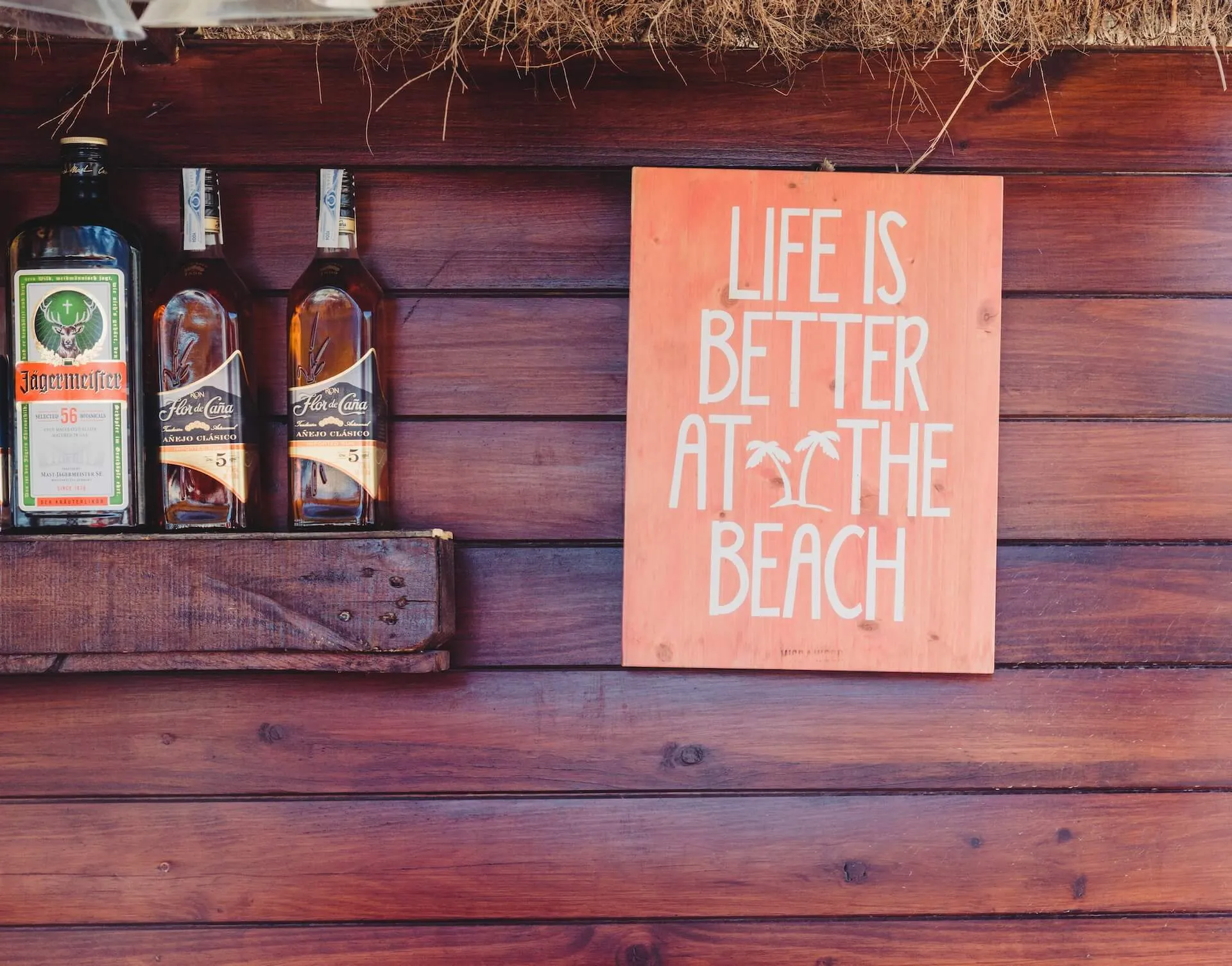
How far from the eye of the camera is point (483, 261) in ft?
3.02

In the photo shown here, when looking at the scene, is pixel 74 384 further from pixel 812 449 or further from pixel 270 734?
pixel 812 449

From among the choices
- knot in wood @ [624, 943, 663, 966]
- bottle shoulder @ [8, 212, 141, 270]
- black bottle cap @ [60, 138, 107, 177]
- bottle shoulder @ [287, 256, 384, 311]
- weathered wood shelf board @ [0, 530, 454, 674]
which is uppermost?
black bottle cap @ [60, 138, 107, 177]

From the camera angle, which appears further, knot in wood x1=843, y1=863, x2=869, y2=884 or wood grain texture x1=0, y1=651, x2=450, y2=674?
knot in wood x1=843, y1=863, x2=869, y2=884

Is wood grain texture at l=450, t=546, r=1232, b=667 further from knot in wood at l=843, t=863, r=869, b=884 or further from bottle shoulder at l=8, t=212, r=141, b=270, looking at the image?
bottle shoulder at l=8, t=212, r=141, b=270

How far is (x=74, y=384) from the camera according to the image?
84 centimetres

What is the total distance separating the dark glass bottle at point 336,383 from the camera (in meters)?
0.86

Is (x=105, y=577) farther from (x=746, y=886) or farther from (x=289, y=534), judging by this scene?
(x=746, y=886)

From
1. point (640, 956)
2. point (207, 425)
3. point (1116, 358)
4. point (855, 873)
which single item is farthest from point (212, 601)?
point (1116, 358)

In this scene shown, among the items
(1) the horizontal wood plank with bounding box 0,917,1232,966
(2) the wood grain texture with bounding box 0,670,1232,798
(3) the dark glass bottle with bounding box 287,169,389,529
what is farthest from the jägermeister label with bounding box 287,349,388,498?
(1) the horizontal wood plank with bounding box 0,917,1232,966

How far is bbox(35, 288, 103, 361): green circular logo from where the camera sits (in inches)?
32.9

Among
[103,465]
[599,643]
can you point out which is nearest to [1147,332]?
[599,643]

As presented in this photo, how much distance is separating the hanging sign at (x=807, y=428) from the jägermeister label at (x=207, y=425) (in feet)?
1.23

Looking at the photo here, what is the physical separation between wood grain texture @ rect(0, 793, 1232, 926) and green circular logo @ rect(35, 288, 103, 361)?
1.47 ft

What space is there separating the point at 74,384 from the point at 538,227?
1.50 ft
